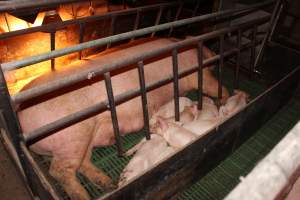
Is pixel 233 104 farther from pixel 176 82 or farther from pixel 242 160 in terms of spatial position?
pixel 176 82

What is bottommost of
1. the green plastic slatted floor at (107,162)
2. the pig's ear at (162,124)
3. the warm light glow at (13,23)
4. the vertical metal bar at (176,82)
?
the green plastic slatted floor at (107,162)

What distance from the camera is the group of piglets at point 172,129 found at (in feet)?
8.09

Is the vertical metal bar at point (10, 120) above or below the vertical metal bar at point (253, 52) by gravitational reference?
above

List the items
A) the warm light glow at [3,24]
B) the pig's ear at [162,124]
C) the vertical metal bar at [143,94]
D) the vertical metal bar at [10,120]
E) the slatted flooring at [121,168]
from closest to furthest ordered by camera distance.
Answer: the vertical metal bar at [10,120] → the vertical metal bar at [143,94] → the slatted flooring at [121,168] → the pig's ear at [162,124] → the warm light glow at [3,24]

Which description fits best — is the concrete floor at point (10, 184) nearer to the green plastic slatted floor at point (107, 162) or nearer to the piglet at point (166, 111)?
the green plastic slatted floor at point (107, 162)

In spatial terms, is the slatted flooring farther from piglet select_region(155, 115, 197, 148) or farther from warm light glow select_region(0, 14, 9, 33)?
warm light glow select_region(0, 14, 9, 33)

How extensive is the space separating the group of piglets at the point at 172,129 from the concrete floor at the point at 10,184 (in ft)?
2.97

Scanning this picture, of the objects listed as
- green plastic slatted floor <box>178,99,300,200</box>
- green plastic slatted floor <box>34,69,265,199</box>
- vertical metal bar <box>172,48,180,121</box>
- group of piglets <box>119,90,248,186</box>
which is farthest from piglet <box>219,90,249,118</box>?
green plastic slatted floor <box>34,69,265,199</box>

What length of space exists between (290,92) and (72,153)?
2.66 metres

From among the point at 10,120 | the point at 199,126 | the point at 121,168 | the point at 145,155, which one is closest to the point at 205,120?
the point at 199,126

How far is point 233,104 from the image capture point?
3195 mm

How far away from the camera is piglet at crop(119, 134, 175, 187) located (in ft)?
7.90

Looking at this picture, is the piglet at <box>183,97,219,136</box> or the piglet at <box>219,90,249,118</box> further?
the piglet at <box>219,90,249,118</box>

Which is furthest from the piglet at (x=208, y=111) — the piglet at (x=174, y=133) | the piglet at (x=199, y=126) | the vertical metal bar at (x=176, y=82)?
the piglet at (x=174, y=133)
